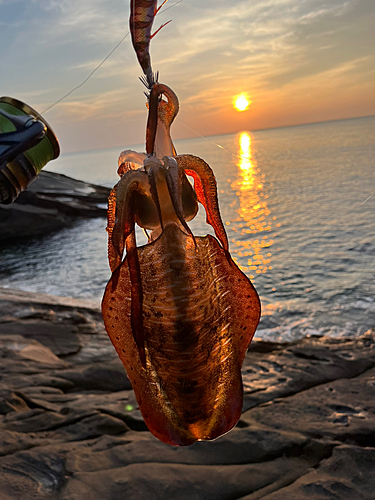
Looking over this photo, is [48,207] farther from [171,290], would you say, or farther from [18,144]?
[171,290]

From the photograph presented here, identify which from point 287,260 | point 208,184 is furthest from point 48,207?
point 208,184

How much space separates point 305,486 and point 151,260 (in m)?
2.70

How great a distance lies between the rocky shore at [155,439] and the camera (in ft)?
9.02

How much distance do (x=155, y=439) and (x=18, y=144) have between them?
2.85 meters

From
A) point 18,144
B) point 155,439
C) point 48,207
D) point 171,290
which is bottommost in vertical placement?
point 155,439

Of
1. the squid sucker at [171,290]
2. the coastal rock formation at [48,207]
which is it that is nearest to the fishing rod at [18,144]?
the squid sucker at [171,290]

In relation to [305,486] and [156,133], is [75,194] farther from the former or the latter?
[156,133]

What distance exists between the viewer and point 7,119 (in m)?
1.11

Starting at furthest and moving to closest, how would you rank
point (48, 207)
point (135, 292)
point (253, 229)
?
point (48, 207), point (253, 229), point (135, 292)

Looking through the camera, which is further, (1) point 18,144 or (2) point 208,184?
(1) point 18,144

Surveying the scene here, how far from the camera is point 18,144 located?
3.66ft

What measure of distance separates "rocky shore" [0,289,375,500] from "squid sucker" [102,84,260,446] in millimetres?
2048

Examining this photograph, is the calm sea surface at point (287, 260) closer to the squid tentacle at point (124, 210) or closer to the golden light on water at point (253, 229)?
the golden light on water at point (253, 229)

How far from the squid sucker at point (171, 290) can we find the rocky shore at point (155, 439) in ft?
6.72
